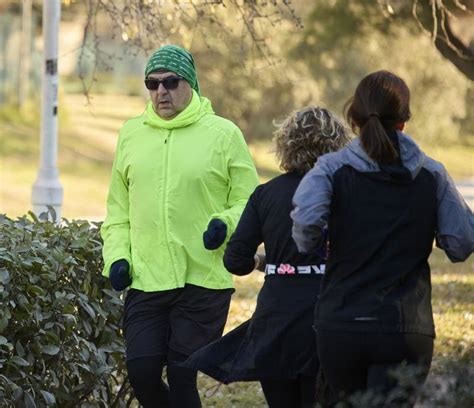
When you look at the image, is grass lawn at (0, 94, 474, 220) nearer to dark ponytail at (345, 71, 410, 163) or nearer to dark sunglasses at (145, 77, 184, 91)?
dark sunglasses at (145, 77, 184, 91)

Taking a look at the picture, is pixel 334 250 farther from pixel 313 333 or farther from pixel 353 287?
pixel 313 333

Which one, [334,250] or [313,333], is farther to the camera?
[313,333]

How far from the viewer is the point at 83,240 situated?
595 cm

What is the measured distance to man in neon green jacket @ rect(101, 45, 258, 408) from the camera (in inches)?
208

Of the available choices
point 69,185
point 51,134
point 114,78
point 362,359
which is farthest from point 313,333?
point 114,78

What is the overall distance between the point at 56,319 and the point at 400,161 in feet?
6.89

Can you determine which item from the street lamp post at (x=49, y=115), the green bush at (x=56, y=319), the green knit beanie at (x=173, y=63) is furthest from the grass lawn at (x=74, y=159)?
the green knit beanie at (x=173, y=63)

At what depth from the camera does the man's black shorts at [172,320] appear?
5.28m

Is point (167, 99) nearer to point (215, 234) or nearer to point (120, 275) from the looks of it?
point (215, 234)

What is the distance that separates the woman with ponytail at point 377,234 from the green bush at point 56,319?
5.64 ft

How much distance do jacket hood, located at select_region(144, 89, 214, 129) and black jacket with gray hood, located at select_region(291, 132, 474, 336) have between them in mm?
1285

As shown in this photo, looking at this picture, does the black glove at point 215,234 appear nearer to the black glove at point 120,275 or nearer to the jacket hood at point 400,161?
the black glove at point 120,275

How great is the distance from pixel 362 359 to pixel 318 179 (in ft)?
2.09

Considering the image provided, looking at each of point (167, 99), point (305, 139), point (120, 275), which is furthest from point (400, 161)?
point (120, 275)
